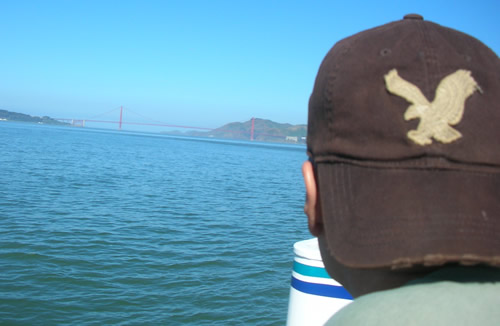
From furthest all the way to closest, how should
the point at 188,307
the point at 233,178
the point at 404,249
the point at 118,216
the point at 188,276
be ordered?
1. the point at 233,178
2. the point at 118,216
3. the point at 188,276
4. the point at 188,307
5. the point at 404,249

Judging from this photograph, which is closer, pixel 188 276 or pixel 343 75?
pixel 343 75

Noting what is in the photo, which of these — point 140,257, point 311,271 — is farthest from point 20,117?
point 311,271

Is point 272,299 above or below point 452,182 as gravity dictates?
below

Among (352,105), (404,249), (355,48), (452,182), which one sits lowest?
(404,249)

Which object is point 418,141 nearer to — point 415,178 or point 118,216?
point 415,178

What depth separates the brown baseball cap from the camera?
71 centimetres

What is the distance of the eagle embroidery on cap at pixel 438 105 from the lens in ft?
2.39

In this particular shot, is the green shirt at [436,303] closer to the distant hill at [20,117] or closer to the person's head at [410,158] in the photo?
the person's head at [410,158]

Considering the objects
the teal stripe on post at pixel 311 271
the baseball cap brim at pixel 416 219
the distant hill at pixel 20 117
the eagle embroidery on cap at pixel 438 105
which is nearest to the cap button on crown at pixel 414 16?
the eagle embroidery on cap at pixel 438 105

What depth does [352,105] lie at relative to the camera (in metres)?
0.78

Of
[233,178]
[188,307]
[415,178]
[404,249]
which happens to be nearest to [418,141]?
[415,178]

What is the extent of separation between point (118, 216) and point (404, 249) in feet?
42.9

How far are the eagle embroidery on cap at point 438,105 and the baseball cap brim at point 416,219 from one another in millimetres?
56

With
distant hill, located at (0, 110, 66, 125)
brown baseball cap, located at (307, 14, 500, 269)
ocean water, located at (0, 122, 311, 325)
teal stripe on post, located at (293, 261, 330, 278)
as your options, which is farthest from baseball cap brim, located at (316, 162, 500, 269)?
distant hill, located at (0, 110, 66, 125)
